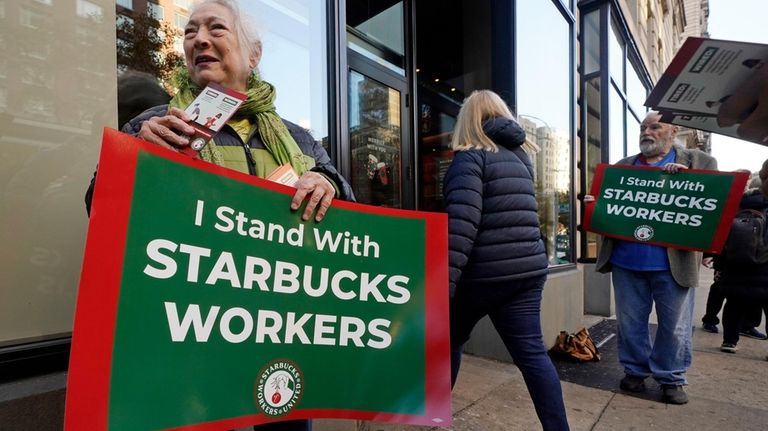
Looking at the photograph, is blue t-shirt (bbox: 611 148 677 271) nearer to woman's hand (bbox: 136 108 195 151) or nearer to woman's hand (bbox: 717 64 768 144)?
woman's hand (bbox: 717 64 768 144)

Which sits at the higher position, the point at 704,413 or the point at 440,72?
the point at 440,72

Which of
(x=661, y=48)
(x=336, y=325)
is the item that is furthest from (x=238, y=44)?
(x=661, y=48)

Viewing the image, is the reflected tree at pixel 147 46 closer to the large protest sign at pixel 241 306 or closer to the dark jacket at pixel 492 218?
the large protest sign at pixel 241 306

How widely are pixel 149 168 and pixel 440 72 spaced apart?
4.98 m

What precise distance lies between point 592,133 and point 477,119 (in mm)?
5676

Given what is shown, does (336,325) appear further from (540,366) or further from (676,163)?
(676,163)

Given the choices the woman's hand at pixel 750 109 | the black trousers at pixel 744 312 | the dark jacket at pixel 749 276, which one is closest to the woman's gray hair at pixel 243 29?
the woman's hand at pixel 750 109

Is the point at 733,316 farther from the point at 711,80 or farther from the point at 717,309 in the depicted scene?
the point at 711,80

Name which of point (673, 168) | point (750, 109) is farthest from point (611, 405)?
point (750, 109)

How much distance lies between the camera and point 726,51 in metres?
1.28

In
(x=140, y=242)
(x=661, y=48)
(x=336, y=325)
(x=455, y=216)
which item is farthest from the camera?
(x=661, y=48)

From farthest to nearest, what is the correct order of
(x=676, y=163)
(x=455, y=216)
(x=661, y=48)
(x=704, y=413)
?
(x=661, y=48) → (x=676, y=163) → (x=704, y=413) → (x=455, y=216)

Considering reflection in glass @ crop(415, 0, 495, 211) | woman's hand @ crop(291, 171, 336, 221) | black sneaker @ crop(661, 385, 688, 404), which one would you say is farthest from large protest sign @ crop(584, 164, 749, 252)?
woman's hand @ crop(291, 171, 336, 221)

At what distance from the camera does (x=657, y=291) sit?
315cm
